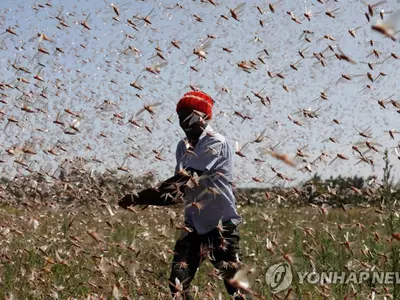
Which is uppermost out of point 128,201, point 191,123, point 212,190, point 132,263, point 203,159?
point 191,123

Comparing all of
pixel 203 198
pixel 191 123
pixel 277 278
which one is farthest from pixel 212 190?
pixel 277 278

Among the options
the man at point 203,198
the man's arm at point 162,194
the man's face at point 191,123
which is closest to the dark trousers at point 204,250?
the man at point 203,198

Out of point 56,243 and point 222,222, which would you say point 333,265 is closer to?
point 222,222

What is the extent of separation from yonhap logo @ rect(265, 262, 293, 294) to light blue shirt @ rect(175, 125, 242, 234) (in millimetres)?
807

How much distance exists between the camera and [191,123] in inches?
192

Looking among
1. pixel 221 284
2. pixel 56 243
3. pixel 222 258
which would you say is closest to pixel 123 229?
pixel 56 243

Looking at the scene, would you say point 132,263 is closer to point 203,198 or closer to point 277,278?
point 203,198

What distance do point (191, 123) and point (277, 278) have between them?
5.62 feet

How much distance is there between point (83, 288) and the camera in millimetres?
6016

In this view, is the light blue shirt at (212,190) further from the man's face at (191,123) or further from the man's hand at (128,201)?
the man's hand at (128,201)

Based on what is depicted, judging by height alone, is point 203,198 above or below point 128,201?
above

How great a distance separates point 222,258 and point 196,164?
85 centimetres

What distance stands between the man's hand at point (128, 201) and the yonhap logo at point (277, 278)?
4.87ft

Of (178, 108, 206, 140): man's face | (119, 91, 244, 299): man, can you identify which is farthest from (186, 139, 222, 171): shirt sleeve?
(178, 108, 206, 140): man's face
